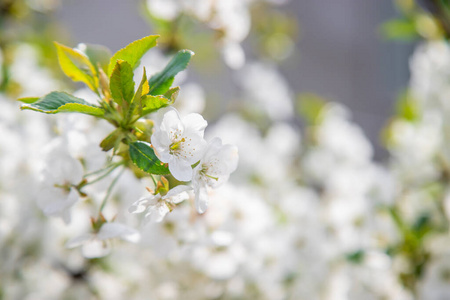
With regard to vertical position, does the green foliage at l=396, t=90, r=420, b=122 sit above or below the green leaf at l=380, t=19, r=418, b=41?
below

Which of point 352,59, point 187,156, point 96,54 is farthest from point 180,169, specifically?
point 352,59

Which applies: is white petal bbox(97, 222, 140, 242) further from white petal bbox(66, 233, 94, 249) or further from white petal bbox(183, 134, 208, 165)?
white petal bbox(183, 134, 208, 165)

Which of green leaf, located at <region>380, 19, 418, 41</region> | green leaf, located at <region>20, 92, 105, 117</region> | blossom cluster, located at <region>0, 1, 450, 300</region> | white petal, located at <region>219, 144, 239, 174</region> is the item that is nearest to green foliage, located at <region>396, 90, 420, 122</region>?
blossom cluster, located at <region>0, 1, 450, 300</region>

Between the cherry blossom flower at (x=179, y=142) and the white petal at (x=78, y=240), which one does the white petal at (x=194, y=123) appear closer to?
the cherry blossom flower at (x=179, y=142)

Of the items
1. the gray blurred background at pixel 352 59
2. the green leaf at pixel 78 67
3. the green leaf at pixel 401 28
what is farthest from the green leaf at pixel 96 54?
the gray blurred background at pixel 352 59

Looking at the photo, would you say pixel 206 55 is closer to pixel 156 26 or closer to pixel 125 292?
pixel 156 26

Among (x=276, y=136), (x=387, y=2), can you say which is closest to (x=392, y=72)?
(x=387, y=2)
